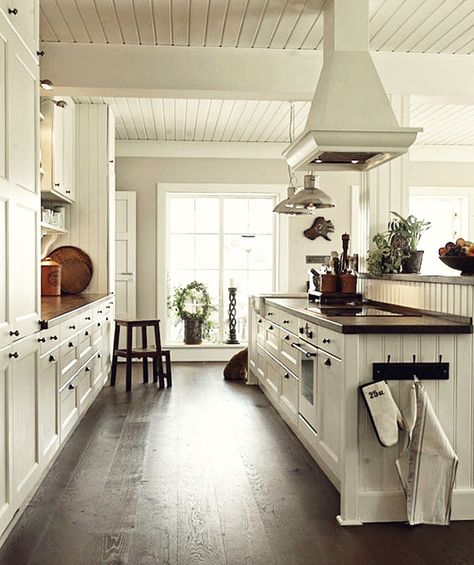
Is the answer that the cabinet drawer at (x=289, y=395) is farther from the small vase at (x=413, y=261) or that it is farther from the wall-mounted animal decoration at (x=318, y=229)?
the wall-mounted animal decoration at (x=318, y=229)

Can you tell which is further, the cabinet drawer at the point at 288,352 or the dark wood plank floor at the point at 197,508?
the cabinet drawer at the point at 288,352

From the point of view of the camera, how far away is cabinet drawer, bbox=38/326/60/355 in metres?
3.30

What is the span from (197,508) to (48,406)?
41.1 inches

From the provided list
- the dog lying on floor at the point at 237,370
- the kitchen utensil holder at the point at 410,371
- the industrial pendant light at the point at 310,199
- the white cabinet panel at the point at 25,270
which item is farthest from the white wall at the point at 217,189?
the kitchen utensil holder at the point at 410,371

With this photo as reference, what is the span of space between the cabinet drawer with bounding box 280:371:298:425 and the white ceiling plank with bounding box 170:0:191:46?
243cm

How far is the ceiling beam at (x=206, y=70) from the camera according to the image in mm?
4680

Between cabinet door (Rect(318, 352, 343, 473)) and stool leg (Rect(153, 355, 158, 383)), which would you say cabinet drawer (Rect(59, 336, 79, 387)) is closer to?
cabinet door (Rect(318, 352, 343, 473))

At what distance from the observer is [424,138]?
789cm

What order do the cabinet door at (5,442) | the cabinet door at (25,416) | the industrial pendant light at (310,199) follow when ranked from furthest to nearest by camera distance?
the industrial pendant light at (310,199)
the cabinet door at (25,416)
the cabinet door at (5,442)

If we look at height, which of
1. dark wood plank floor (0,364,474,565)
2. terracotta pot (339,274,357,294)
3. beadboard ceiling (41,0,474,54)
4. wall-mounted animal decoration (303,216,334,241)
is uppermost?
beadboard ceiling (41,0,474,54)

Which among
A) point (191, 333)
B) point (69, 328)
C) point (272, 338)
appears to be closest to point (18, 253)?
point (69, 328)

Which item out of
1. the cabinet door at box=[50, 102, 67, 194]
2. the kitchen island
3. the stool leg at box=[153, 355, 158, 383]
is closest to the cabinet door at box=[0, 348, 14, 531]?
the kitchen island

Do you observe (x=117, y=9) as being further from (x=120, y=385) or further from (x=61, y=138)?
(x=120, y=385)

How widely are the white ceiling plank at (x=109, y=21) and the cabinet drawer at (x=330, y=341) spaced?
7.94 ft
